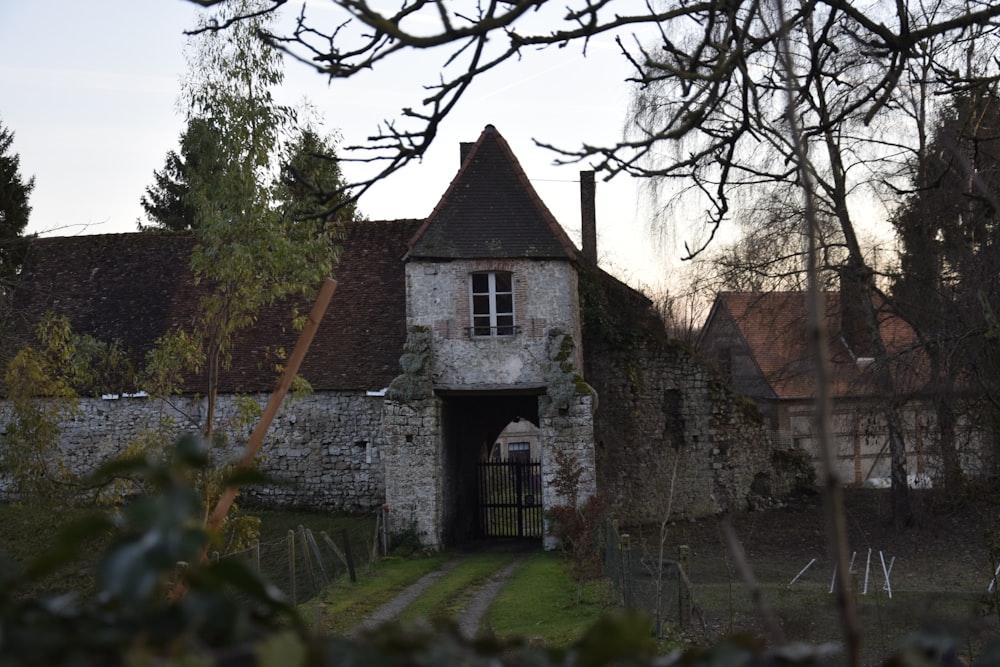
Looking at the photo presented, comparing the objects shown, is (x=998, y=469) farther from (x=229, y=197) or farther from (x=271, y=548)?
(x=229, y=197)

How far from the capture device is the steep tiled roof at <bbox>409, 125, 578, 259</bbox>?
19.4m

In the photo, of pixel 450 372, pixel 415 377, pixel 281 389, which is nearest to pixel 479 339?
pixel 450 372

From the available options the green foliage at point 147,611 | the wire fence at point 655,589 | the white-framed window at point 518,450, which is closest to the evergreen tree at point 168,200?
the white-framed window at point 518,450

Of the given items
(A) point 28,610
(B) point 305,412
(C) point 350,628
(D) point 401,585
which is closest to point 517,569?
(D) point 401,585

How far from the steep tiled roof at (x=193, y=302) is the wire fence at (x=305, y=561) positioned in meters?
4.76

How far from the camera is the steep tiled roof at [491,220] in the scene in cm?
1942

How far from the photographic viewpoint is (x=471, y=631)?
11055 millimetres

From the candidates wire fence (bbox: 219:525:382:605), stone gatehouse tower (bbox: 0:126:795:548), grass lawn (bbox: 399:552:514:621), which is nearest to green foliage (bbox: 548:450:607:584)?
stone gatehouse tower (bbox: 0:126:795:548)

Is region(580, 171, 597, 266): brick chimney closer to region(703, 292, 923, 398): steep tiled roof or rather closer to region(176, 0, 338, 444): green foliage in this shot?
region(703, 292, 923, 398): steep tiled roof

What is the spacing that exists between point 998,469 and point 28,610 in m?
21.0

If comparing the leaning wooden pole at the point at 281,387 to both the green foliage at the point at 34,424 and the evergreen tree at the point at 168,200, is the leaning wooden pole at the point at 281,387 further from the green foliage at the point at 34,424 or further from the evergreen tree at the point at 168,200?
the evergreen tree at the point at 168,200

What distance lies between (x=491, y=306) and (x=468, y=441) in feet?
15.2

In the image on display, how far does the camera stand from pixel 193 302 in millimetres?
24672

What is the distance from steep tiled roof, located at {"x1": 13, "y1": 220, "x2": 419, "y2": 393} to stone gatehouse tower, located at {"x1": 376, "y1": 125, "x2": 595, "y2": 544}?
10.1 ft
